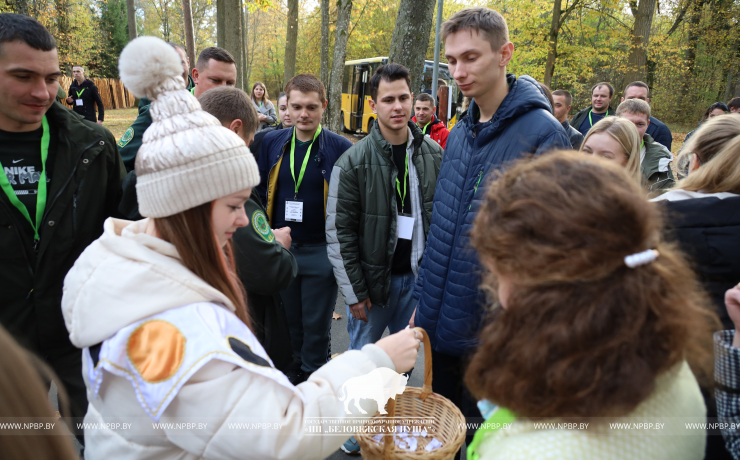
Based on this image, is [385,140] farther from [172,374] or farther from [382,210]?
[172,374]

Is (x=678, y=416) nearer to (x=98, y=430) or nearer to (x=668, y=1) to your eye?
(x=98, y=430)

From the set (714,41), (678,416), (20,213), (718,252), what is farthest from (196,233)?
(714,41)

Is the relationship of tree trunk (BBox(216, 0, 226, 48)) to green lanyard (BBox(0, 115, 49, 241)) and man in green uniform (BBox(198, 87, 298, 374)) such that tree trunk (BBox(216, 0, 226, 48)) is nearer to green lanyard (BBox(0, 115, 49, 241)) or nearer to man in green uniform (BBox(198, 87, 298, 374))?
man in green uniform (BBox(198, 87, 298, 374))

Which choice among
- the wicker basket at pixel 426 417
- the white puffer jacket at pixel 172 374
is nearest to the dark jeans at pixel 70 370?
the white puffer jacket at pixel 172 374

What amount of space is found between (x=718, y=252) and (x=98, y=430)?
7.15ft

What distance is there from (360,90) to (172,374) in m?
19.0

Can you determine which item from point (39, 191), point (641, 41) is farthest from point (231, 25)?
point (641, 41)

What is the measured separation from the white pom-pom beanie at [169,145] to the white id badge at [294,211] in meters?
2.03

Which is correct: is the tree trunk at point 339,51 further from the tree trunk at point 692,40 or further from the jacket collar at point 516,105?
the tree trunk at point 692,40

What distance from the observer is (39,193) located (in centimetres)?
220

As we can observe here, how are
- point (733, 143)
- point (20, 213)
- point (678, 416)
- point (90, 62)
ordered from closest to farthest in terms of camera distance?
point (678, 416)
point (733, 143)
point (20, 213)
point (90, 62)

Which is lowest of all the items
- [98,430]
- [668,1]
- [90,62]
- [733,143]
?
[98,430]

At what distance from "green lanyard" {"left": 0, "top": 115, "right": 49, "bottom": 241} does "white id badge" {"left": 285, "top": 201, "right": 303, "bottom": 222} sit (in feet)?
5.10

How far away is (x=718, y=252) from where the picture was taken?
5.35ft
